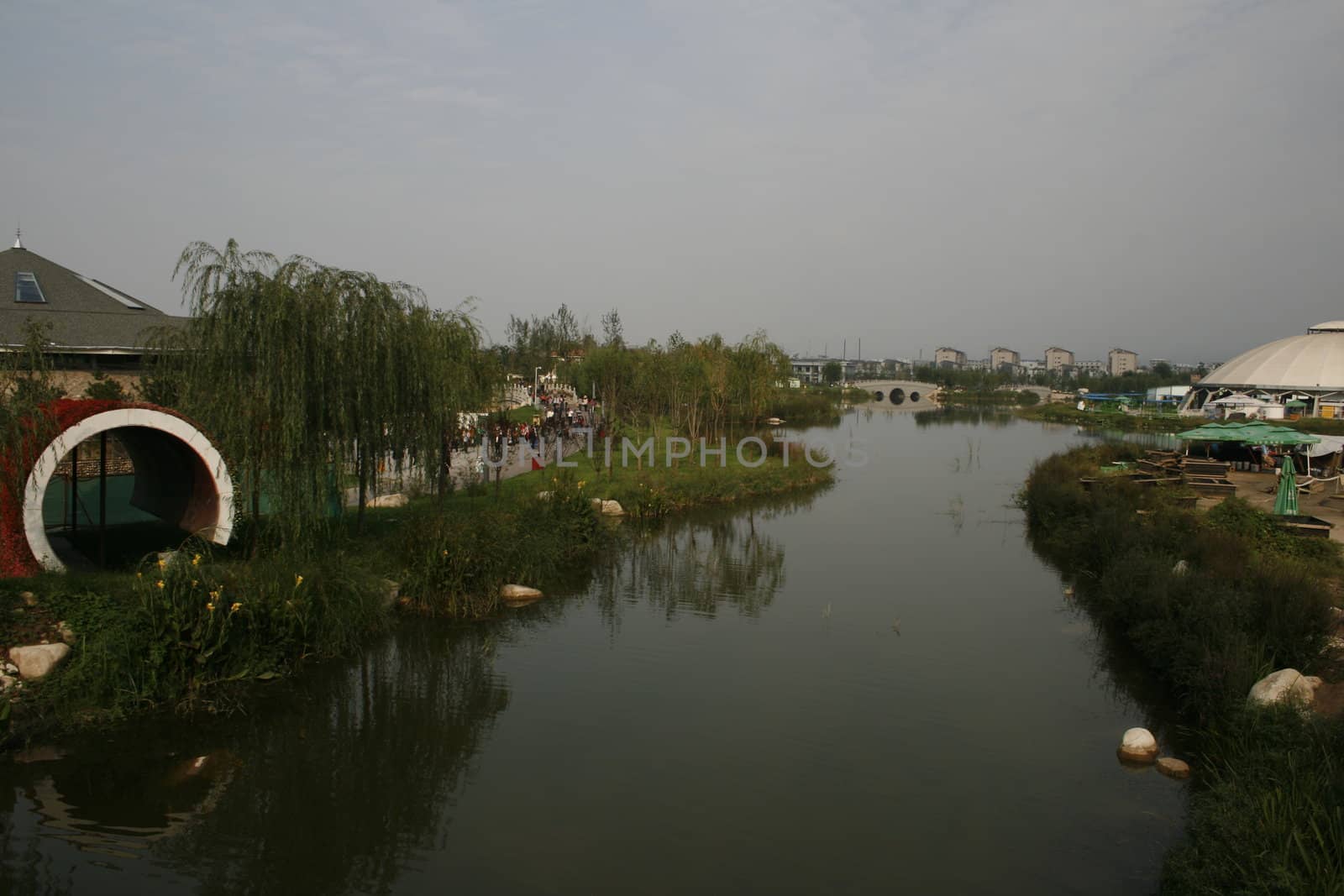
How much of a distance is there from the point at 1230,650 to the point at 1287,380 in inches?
1877

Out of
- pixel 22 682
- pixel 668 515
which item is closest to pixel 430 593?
pixel 22 682

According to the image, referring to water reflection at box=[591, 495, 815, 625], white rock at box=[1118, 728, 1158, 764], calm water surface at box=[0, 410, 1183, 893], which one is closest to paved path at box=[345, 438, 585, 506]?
water reflection at box=[591, 495, 815, 625]

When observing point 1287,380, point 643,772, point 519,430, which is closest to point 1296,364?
point 1287,380

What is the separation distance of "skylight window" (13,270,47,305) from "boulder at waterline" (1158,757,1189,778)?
80.0 ft

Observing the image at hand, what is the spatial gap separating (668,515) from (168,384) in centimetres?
1016

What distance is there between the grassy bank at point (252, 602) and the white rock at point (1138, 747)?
771cm

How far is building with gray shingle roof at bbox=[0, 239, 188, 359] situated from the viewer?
64.0 feet

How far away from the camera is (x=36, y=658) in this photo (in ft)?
25.7

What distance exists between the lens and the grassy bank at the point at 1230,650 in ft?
17.8

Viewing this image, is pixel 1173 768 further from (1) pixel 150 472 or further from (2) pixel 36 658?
(1) pixel 150 472

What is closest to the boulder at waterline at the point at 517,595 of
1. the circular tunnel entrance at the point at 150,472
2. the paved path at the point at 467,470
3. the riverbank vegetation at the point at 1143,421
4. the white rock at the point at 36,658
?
the paved path at the point at 467,470

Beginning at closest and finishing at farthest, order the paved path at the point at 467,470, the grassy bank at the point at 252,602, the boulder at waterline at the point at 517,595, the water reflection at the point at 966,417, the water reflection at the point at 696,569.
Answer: the grassy bank at the point at 252,602 → the boulder at waterline at the point at 517,595 → the water reflection at the point at 696,569 → the paved path at the point at 467,470 → the water reflection at the point at 966,417

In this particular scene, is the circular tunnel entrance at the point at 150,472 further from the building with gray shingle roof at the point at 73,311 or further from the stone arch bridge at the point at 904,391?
the stone arch bridge at the point at 904,391

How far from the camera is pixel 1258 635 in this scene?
8.93 metres
